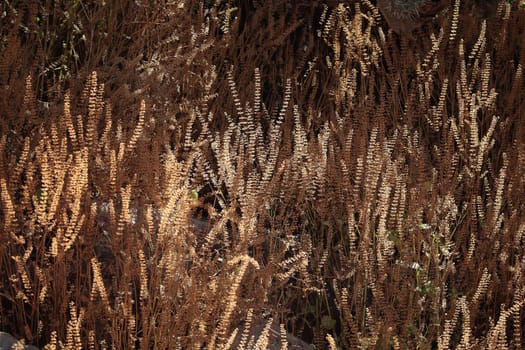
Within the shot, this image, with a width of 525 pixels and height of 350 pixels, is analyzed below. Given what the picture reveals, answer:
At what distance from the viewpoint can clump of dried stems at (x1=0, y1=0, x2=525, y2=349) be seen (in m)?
2.29

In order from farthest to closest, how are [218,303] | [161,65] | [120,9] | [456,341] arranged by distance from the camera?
[120,9] → [161,65] → [456,341] → [218,303]

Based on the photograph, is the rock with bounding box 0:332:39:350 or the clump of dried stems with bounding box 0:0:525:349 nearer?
the rock with bounding box 0:332:39:350

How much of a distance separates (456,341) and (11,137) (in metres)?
1.67

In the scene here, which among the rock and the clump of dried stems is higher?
the clump of dried stems

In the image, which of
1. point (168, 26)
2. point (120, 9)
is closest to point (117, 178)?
point (168, 26)

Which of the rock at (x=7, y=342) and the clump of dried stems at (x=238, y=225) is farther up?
the clump of dried stems at (x=238, y=225)

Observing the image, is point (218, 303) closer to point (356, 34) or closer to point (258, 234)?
point (258, 234)

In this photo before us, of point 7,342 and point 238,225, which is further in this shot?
point 238,225

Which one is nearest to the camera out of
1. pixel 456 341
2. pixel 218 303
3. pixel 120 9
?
pixel 218 303

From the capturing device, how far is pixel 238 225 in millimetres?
2467

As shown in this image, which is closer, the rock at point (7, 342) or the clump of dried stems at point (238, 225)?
the rock at point (7, 342)

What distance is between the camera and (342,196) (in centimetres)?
325

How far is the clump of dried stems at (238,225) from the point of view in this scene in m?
2.29

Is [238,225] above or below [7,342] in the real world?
above
